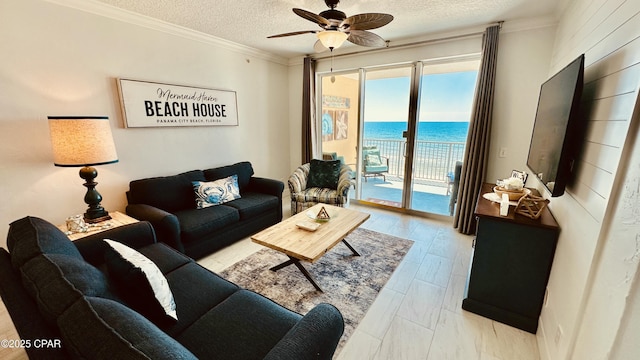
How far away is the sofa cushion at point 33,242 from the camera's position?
1.10 m

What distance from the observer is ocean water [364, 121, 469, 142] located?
3518mm

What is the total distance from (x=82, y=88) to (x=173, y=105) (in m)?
0.81

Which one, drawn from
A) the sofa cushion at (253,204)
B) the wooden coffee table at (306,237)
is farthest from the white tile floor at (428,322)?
the wooden coffee table at (306,237)

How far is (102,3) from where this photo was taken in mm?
2383

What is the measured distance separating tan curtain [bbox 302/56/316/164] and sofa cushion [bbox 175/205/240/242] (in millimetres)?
1988

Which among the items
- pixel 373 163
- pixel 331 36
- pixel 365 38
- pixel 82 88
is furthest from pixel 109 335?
pixel 373 163

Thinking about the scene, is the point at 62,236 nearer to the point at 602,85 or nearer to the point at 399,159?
the point at 602,85

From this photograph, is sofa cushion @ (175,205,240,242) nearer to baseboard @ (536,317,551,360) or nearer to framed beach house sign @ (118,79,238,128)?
framed beach house sign @ (118,79,238,128)

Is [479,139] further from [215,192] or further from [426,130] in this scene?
[215,192]

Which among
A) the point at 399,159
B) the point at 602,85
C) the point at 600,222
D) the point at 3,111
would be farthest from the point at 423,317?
the point at 3,111

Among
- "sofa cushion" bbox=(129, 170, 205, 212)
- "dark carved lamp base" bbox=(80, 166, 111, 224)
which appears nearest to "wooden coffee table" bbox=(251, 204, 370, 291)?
"sofa cushion" bbox=(129, 170, 205, 212)

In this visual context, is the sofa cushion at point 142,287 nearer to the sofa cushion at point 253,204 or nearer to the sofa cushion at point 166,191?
the sofa cushion at point 166,191

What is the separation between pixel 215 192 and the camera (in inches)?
122

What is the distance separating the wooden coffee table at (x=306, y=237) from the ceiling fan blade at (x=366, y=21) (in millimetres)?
1720
